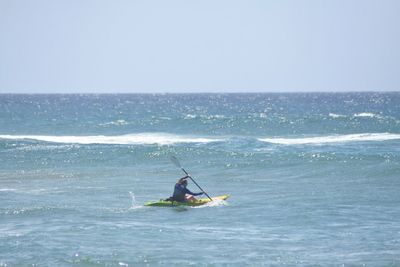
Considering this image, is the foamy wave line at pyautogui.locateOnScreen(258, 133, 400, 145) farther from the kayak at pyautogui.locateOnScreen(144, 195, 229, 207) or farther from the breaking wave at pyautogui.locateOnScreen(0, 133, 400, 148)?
the kayak at pyautogui.locateOnScreen(144, 195, 229, 207)

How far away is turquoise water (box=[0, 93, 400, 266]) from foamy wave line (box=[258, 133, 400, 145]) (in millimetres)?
122

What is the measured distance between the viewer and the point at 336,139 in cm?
4756

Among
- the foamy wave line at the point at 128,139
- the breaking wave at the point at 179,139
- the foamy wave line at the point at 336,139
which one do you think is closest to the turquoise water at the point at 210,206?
the foamy wave line at the point at 336,139

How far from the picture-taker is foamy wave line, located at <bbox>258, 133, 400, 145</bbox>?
4575 centimetres

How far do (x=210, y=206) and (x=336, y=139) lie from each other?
25.9m

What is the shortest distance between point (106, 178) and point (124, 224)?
10.3 m

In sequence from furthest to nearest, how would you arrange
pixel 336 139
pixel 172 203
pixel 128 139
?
pixel 128 139 < pixel 336 139 < pixel 172 203

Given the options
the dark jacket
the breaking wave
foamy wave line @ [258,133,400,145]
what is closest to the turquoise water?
foamy wave line @ [258,133,400,145]

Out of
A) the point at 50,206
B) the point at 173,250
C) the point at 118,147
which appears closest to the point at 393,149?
the point at 118,147

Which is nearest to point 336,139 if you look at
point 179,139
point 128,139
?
point 179,139

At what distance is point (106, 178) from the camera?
98.5 feet

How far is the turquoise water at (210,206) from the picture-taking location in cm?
1669

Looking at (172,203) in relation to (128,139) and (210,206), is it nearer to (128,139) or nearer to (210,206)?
(210,206)

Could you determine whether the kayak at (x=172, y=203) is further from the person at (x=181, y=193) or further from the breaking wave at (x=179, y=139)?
the breaking wave at (x=179, y=139)
